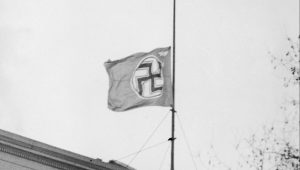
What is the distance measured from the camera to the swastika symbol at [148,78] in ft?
48.3

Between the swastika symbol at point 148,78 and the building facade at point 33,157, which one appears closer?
the swastika symbol at point 148,78

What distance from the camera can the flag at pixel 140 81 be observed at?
48.2 ft

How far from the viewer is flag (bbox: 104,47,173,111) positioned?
1470 cm

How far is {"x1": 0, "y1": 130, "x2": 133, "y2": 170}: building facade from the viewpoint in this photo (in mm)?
19938

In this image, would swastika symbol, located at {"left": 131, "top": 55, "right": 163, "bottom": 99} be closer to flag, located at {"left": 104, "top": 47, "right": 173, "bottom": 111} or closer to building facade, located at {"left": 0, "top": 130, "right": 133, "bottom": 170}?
flag, located at {"left": 104, "top": 47, "right": 173, "bottom": 111}

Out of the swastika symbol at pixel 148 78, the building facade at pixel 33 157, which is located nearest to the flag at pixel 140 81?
the swastika symbol at pixel 148 78

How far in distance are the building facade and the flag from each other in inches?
273

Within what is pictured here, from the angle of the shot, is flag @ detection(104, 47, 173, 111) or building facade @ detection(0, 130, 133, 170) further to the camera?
building facade @ detection(0, 130, 133, 170)

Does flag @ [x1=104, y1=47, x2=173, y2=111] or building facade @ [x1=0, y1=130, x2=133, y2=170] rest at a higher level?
flag @ [x1=104, y1=47, x2=173, y2=111]

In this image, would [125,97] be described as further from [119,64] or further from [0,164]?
[0,164]

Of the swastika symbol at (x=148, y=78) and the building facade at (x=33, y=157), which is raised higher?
the swastika symbol at (x=148, y=78)

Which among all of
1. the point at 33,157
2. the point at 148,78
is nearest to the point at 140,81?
the point at 148,78

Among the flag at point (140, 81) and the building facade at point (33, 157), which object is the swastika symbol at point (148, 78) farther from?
the building facade at point (33, 157)

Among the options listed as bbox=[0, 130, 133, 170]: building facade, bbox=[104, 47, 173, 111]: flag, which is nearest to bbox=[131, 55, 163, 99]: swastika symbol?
bbox=[104, 47, 173, 111]: flag
